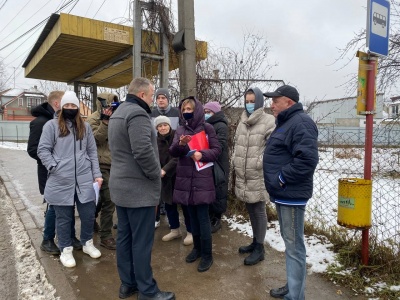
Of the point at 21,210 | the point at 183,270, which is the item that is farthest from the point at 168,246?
the point at 21,210

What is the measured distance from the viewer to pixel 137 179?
2.59m

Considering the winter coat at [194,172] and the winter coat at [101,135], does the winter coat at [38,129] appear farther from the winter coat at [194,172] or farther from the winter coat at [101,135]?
the winter coat at [194,172]

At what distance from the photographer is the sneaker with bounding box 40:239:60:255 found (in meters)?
3.67

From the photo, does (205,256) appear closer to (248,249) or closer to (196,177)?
(248,249)

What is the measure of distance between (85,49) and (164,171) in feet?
13.7

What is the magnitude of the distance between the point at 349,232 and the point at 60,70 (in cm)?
828

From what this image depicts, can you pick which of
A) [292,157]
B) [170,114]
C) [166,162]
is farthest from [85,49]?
[292,157]

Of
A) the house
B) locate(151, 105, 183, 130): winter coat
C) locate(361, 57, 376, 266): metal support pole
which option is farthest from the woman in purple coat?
the house

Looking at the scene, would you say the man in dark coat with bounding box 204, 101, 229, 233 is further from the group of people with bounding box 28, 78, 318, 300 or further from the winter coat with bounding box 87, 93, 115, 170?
the winter coat with bounding box 87, 93, 115, 170

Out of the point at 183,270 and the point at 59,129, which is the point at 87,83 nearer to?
the point at 59,129

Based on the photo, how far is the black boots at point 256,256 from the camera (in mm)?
3342

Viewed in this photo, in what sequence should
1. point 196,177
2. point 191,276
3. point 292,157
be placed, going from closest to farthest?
point 292,157 → point 191,276 → point 196,177

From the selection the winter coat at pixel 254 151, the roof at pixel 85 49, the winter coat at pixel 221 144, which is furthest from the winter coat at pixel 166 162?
the roof at pixel 85 49

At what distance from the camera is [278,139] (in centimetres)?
248
